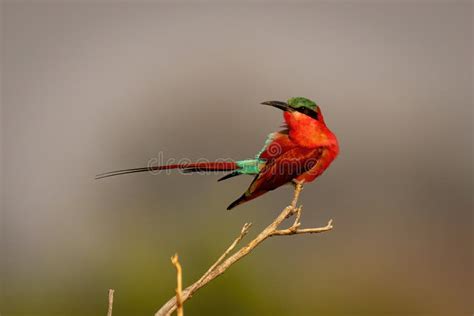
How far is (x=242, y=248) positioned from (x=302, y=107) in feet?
8.92

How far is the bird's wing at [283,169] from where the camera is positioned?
5.32 m

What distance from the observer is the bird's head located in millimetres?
5578

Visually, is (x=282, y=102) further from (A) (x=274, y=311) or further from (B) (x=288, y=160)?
(A) (x=274, y=311)

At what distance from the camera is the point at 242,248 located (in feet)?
10.3

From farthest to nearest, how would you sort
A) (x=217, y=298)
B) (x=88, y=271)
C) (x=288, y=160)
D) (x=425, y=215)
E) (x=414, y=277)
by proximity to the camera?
(x=425, y=215), (x=414, y=277), (x=88, y=271), (x=217, y=298), (x=288, y=160)

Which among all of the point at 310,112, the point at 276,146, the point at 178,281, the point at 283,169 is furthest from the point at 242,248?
the point at 310,112

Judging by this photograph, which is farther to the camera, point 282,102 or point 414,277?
point 414,277

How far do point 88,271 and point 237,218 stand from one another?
9.95m

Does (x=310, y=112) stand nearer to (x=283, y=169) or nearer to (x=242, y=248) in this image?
(x=283, y=169)

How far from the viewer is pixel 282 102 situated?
5668 mm

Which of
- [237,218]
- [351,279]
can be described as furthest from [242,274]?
[351,279]

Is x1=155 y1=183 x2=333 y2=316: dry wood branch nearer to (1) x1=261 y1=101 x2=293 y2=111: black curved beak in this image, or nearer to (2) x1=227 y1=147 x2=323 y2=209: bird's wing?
(2) x1=227 y1=147 x2=323 y2=209: bird's wing

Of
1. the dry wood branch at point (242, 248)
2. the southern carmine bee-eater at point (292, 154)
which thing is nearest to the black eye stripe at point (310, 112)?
the southern carmine bee-eater at point (292, 154)

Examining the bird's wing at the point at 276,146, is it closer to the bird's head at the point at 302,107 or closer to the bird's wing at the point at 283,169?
the bird's wing at the point at 283,169
